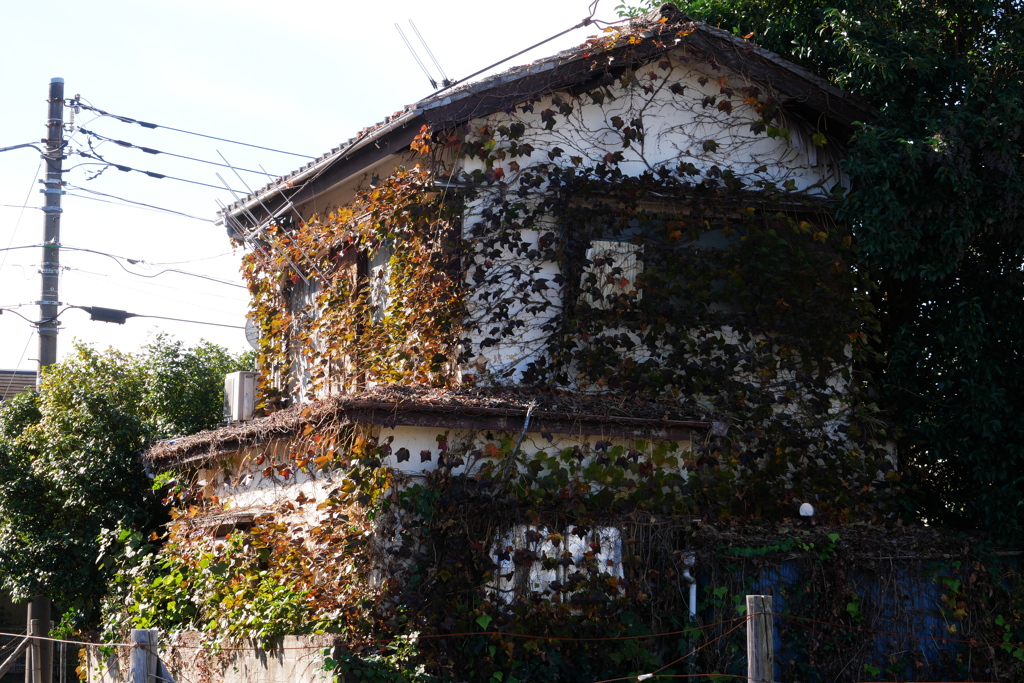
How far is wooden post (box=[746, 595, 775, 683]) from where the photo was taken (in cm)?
589

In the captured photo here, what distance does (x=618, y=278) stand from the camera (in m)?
11.5

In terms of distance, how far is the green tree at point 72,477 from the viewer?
544 inches

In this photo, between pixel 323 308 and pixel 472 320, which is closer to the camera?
pixel 472 320

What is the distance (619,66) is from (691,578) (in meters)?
6.03

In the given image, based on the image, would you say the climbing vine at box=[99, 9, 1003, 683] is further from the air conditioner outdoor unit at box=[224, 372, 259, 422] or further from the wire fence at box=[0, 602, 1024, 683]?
the air conditioner outdoor unit at box=[224, 372, 259, 422]

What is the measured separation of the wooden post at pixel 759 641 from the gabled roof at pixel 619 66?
6940 mm

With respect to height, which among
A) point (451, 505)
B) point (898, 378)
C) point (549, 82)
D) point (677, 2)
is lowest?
point (451, 505)

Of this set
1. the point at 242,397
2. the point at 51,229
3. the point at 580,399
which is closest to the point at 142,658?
the point at 580,399

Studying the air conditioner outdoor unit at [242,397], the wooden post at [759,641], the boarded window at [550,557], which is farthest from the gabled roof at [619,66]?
the wooden post at [759,641]

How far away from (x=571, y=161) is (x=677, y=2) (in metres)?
4.21

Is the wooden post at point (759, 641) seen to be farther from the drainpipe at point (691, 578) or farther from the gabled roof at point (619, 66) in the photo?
the gabled roof at point (619, 66)

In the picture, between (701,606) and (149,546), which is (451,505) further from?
(149,546)

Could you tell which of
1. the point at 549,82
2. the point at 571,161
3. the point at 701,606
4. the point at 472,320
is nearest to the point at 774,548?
the point at 701,606

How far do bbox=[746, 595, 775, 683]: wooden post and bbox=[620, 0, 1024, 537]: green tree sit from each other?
17.0 ft
